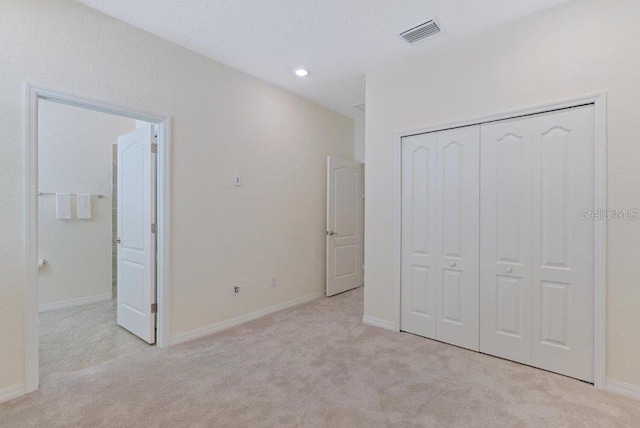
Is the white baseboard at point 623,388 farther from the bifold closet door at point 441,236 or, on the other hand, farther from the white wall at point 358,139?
the white wall at point 358,139

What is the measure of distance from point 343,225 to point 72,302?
3709 millimetres

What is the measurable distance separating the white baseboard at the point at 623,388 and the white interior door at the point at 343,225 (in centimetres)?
295

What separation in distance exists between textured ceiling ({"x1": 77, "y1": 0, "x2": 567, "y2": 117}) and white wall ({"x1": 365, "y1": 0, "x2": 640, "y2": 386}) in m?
0.18

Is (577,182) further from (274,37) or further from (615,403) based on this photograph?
(274,37)

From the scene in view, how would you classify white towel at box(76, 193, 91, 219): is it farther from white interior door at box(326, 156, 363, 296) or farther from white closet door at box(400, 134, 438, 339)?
white closet door at box(400, 134, 438, 339)

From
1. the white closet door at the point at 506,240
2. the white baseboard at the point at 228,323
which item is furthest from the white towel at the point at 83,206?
the white closet door at the point at 506,240

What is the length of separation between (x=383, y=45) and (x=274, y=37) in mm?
977

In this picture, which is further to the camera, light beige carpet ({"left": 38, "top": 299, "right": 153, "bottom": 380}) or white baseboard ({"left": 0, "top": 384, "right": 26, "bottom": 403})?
light beige carpet ({"left": 38, "top": 299, "right": 153, "bottom": 380})

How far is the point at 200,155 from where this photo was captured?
10.0 ft

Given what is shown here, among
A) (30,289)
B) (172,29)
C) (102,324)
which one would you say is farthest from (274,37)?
(102,324)

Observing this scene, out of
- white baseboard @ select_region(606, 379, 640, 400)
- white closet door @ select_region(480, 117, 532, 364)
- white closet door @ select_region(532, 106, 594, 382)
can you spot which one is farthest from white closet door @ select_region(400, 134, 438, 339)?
white baseboard @ select_region(606, 379, 640, 400)

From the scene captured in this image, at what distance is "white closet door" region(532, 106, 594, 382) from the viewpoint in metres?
2.20

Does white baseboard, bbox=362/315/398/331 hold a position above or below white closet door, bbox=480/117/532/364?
below

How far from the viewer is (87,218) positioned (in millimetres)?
4191
